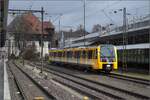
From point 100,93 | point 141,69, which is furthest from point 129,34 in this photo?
point 100,93

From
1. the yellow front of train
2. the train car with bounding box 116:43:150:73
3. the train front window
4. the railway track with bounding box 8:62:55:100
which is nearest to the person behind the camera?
the railway track with bounding box 8:62:55:100

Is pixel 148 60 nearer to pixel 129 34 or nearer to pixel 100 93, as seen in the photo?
pixel 129 34

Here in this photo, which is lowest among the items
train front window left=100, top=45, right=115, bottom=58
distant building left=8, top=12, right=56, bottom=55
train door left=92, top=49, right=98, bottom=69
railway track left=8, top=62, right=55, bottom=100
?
railway track left=8, top=62, right=55, bottom=100

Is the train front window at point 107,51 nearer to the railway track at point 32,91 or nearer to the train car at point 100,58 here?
the train car at point 100,58

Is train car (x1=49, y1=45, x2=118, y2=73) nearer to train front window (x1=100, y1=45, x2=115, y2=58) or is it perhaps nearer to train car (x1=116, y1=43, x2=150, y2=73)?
train front window (x1=100, y1=45, x2=115, y2=58)

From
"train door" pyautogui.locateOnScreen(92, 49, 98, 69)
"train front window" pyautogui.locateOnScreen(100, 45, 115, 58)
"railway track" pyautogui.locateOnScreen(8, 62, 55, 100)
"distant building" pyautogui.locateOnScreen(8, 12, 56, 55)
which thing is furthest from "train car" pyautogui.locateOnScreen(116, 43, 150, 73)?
"distant building" pyautogui.locateOnScreen(8, 12, 56, 55)

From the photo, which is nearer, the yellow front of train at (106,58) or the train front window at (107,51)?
the yellow front of train at (106,58)

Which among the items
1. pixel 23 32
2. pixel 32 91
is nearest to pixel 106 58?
pixel 32 91

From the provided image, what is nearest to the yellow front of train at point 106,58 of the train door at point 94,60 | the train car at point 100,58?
the train car at point 100,58

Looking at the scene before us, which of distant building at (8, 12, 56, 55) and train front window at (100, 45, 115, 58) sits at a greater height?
distant building at (8, 12, 56, 55)

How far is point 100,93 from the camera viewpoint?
1992 cm

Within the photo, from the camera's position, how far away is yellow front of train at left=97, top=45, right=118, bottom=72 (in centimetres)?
3500

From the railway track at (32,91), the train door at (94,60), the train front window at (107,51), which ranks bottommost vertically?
the railway track at (32,91)

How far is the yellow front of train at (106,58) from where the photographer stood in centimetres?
3500
